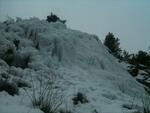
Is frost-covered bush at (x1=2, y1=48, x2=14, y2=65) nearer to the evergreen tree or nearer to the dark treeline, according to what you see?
the dark treeline

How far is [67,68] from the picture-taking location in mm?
9359

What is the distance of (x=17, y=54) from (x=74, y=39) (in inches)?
132

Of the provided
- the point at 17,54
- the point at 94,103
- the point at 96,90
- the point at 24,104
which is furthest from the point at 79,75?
the point at 24,104

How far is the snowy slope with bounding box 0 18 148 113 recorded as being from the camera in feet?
19.7

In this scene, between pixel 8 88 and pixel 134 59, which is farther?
pixel 134 59

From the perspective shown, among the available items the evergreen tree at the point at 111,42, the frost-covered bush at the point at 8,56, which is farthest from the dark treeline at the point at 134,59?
the frost-covered bush at the point at 8,56

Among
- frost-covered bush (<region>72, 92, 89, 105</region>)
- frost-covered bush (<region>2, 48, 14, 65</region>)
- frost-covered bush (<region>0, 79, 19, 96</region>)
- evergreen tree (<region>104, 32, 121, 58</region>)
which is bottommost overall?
frost-covered bush (<region>72, 92, 89, 105</region>)

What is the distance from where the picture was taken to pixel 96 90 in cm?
770

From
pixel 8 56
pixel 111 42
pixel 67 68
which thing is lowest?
pixel 67 68

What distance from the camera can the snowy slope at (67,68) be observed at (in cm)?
601

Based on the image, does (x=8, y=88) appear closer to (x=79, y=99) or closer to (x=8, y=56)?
(x=79, y=99)

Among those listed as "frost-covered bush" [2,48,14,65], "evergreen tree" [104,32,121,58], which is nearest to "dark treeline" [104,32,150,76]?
"evergreen tree" [104,32,121,58]

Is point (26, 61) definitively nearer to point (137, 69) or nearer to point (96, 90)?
point (96, 90)

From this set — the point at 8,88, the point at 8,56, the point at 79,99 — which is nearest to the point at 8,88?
the point at 8,88
